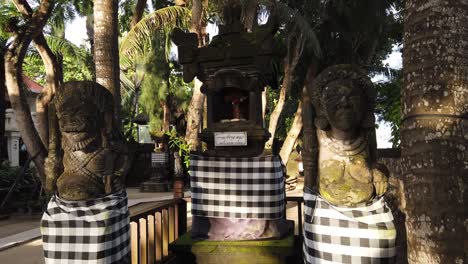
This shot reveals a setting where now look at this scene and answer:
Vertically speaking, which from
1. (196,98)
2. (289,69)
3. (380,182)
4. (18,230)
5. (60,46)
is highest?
(60,46)

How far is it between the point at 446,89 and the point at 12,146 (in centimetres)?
2296

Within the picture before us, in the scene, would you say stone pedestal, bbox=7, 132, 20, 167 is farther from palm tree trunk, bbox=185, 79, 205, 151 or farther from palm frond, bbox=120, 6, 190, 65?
palm tree trunk, bbox=185, 79, 205, 151

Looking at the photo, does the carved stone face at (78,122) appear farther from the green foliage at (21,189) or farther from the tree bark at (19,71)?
the green foliage at (21,189)

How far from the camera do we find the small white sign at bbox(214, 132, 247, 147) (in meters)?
4.24

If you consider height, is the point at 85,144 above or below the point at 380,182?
above

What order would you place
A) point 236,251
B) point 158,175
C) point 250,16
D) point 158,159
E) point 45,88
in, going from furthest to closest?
point 158,175
point 158,159
point 250,16
point 45,88
point 236,251

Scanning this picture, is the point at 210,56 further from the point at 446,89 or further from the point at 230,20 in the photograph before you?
the point at 446,89

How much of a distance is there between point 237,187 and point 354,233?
1995 millimetres

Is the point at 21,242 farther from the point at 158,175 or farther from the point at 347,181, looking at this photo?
the point at 158,175

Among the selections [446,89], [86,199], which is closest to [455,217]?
[446,89]

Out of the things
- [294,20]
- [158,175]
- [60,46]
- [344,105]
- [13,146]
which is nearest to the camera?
[344,105]

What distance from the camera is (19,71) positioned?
311 inches

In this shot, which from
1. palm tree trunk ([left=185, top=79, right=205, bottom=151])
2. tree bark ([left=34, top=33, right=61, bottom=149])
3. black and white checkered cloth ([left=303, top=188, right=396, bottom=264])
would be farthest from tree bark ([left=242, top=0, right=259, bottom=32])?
black and white checkered cloth ([left=303, top=188, right=396, bottom=264])

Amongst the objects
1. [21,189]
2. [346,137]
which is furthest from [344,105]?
[21,189]
